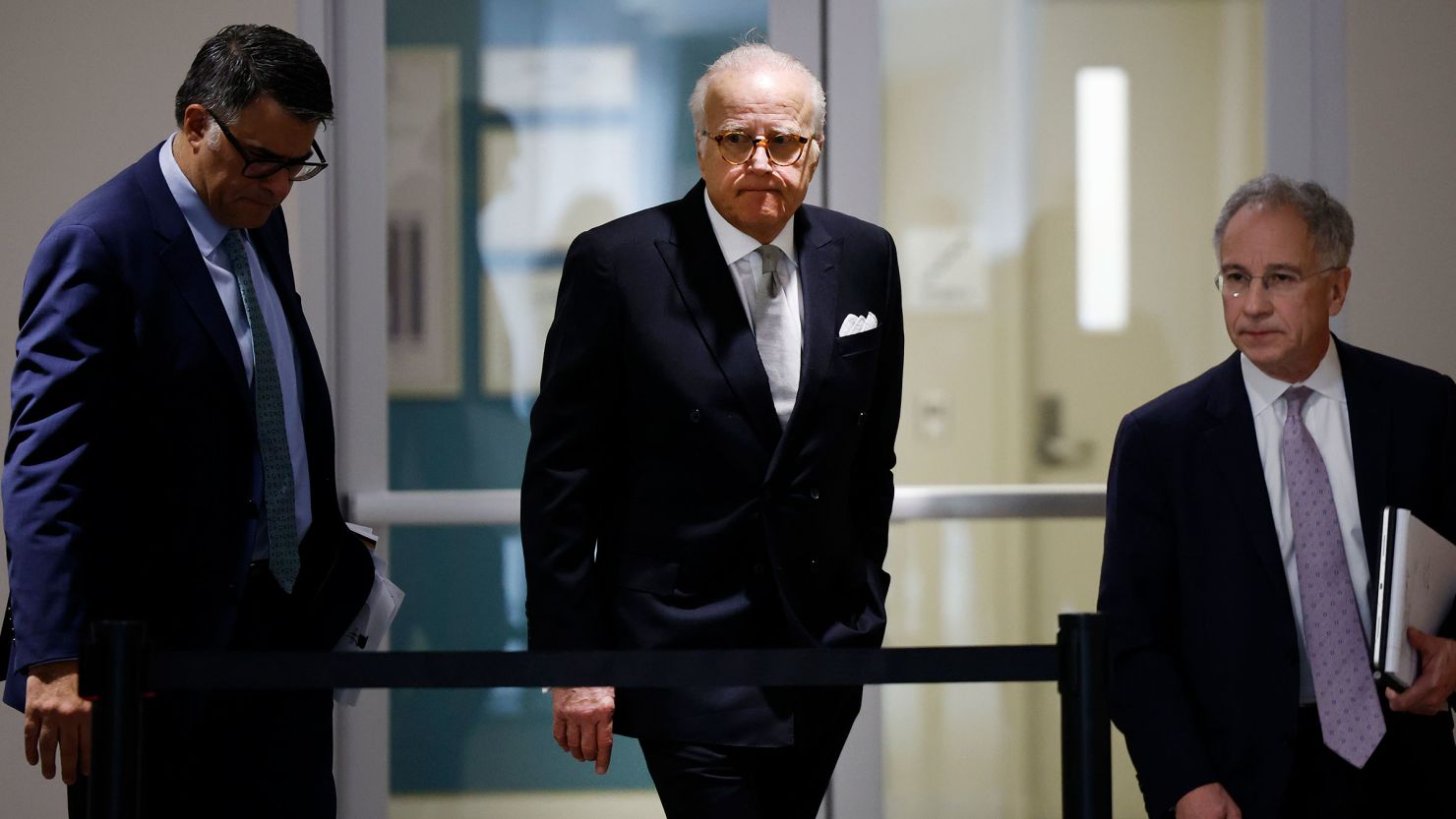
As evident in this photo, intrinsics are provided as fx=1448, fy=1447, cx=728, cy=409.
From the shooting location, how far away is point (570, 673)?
164 cm

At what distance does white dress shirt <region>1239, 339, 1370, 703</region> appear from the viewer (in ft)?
6.93

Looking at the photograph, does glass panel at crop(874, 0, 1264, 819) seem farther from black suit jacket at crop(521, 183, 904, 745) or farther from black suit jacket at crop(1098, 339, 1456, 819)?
black suit jacket at crop(521, 183, 904, 745)

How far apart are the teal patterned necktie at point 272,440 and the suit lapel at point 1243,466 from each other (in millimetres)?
1348

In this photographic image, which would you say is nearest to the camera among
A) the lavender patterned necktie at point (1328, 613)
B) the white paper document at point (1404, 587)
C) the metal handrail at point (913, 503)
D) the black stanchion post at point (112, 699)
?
the black stanchion post at point (112, 699)

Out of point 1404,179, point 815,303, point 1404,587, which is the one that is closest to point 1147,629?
point 1404,587

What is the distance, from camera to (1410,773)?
6.81ft

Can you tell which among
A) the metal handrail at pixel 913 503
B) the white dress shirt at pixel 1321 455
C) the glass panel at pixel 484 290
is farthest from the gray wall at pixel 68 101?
the white dress shirt at pixel 1321 455

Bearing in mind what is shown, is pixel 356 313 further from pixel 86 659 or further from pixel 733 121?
pixel 86 659

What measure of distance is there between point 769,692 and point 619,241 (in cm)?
68

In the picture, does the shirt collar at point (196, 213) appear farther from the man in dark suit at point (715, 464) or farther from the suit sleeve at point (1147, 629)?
the suit sleeve at point (1147, 629)

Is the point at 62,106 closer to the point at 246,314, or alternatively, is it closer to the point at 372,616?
the point at 246,314

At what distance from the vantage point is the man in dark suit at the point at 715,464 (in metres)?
2.03

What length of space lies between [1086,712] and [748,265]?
0.84 meters

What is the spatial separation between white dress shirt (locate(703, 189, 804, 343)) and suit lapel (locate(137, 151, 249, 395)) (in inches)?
27.8
